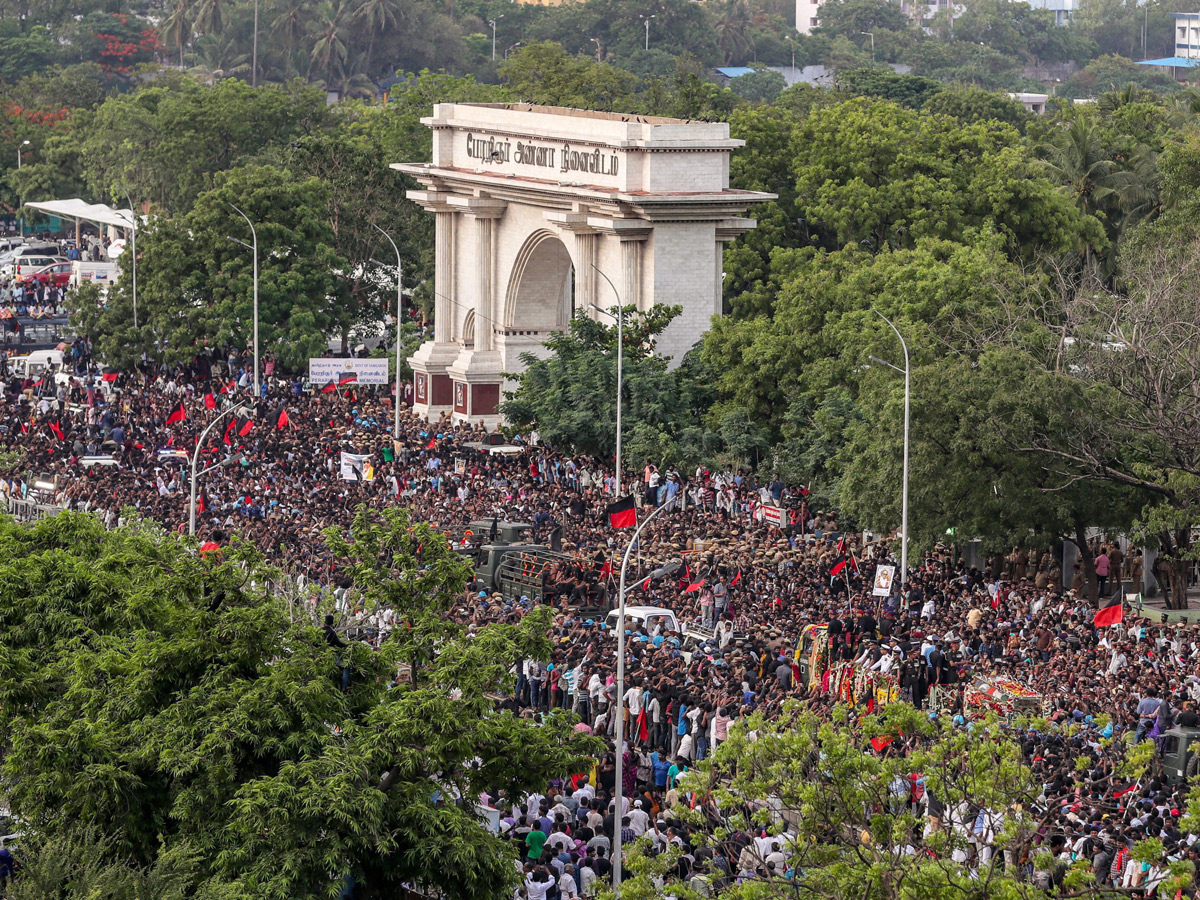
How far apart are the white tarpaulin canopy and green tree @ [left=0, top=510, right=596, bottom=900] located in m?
78.4

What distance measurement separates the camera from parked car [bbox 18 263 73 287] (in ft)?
Result: 332

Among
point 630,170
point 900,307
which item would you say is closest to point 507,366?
point 630,170

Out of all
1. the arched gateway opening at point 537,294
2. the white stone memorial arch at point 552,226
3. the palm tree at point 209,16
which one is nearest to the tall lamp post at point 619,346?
the white stone memorial arch at point 552,226

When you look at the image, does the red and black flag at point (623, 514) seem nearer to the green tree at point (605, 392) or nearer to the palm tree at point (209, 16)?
the green tree at point (605, 392)

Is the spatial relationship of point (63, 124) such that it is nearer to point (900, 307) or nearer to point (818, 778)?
point (900, 307)

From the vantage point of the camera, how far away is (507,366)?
66188mm

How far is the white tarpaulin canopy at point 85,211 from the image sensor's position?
104m

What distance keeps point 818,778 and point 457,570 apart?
19.5 feet

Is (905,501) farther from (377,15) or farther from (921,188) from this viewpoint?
(377,15)

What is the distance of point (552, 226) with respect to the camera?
63.2m

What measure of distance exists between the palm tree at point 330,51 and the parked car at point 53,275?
164ft

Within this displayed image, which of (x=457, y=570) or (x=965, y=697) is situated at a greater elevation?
(x=457, y=570)

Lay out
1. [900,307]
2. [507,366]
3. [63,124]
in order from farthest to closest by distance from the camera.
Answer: [63,124] → [507,366] → [900,307]

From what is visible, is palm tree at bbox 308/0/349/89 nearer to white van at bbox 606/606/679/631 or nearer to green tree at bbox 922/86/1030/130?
green tree at bbox 922/86/1030/130
